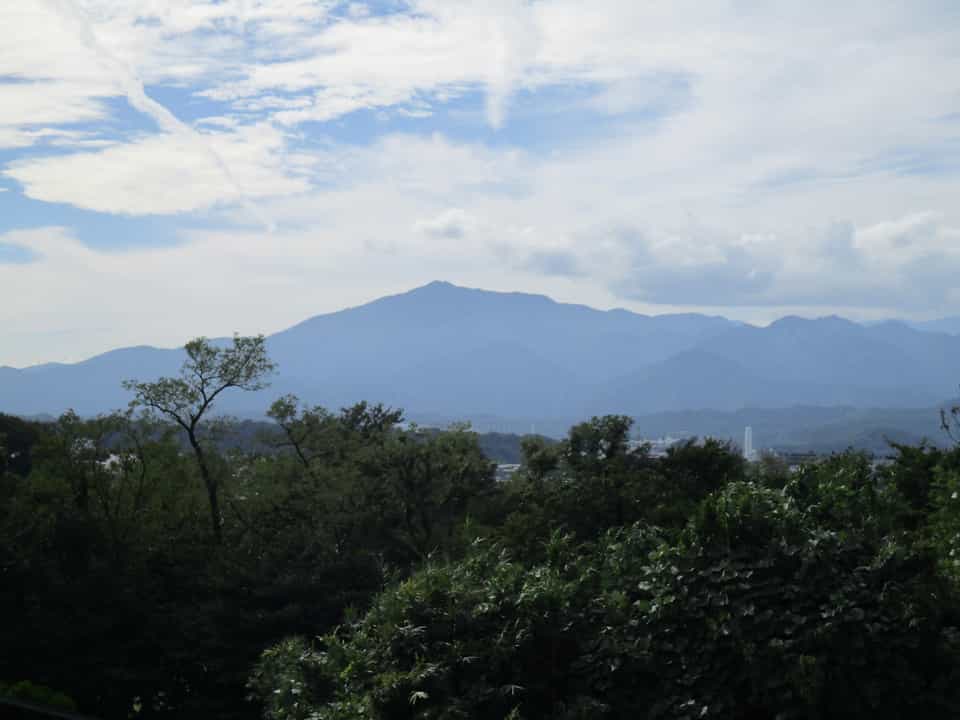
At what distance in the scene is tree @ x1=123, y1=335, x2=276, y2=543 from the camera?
2431 cm

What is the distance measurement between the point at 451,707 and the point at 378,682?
24.7 inches

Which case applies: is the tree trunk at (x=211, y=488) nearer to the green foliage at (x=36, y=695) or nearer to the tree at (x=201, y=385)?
the tree at (x=201, y=385)

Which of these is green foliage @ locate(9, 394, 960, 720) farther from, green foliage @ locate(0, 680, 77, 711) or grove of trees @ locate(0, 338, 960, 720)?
green foliage @ locate(0, 680, 77, 711)

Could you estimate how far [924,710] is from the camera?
6.38 metres

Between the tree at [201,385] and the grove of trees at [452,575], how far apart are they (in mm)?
59

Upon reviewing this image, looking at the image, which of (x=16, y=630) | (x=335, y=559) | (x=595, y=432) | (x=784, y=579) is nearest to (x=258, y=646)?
(x=335, y=559)

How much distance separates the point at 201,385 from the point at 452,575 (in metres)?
18.9

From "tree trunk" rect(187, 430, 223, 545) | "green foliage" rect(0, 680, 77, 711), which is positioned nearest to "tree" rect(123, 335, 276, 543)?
"tree trunk" rect(187, 430, 223, 545)

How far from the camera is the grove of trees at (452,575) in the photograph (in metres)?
6.43

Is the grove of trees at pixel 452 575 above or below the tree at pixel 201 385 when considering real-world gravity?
below

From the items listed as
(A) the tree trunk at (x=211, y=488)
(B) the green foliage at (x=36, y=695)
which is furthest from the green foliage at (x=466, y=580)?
(B) the green foliage at (x=36, y=695)

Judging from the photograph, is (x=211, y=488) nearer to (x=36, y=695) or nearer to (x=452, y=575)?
(x=36, y=695)

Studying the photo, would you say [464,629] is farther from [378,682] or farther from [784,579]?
[784,579]

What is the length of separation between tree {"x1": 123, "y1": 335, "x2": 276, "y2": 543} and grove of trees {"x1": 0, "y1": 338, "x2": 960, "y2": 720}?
0.06 m
